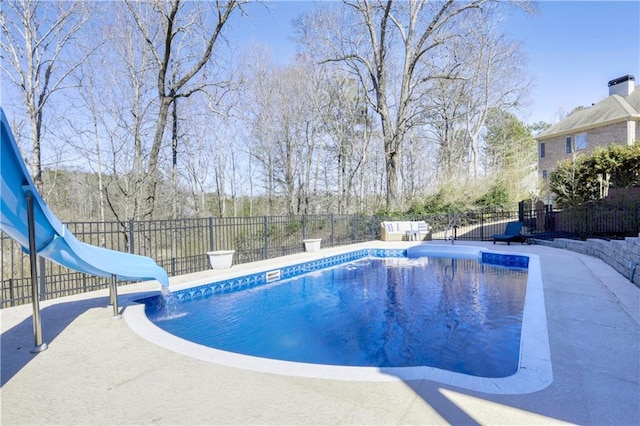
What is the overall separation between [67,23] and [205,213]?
34.8ft

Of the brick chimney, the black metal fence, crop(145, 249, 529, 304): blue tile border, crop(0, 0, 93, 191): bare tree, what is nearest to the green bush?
the black metal fence

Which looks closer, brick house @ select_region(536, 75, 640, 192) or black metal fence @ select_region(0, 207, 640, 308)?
black metal fence @ select_region(0, 207, 640, 308)

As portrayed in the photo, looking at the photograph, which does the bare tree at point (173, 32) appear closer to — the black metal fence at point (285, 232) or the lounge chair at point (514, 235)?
the black metal fence at point (285, 232)

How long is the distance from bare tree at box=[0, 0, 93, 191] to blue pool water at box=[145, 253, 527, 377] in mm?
8186

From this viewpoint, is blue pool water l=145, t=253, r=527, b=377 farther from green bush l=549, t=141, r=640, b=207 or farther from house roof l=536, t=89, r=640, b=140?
house roof l=536, t=89, r=640, b=140

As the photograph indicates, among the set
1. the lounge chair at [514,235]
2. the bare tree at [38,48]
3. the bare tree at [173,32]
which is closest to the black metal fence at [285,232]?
the lounge chair at [514,235]

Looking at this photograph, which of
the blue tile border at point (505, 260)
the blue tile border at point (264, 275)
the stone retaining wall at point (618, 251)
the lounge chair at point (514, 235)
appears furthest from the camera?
the lounge chair at point (514, 235)

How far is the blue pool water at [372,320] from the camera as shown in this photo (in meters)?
3.76

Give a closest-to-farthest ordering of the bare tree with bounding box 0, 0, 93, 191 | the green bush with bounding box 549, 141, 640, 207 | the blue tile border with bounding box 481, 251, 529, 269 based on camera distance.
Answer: the blue tile border with bounding box 481, 251, 529, 269
the bare tree with bounding box 0, 0, 93, 191
the green bush with bounding box 549, 141, 640, 207

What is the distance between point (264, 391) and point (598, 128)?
89.1 ft

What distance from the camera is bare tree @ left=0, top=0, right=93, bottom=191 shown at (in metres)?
9.55

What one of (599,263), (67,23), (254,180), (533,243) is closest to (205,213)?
(254,180)

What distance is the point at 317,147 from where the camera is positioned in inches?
809

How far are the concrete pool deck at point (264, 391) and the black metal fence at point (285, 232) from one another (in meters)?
3.77
